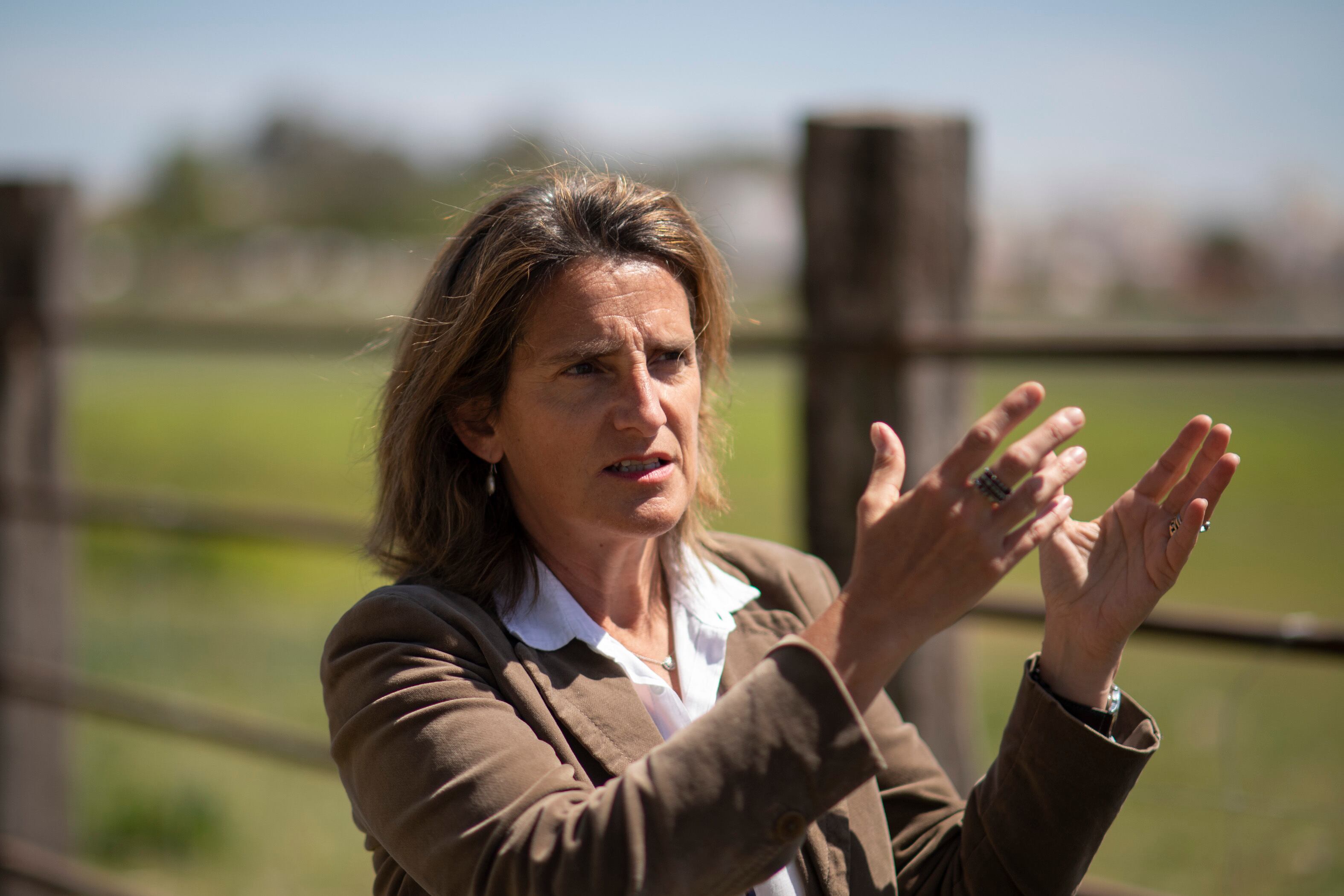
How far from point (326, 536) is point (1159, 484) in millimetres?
2369

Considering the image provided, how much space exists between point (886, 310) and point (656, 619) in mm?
925

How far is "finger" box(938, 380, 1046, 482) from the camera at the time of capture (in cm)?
122

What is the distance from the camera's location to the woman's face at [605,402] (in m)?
1.61

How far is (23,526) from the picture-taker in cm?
375

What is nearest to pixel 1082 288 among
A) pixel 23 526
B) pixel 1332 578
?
pixel 1332 578

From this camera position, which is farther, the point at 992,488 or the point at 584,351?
the point at 584,351

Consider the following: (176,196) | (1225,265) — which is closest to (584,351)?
(1225,265)

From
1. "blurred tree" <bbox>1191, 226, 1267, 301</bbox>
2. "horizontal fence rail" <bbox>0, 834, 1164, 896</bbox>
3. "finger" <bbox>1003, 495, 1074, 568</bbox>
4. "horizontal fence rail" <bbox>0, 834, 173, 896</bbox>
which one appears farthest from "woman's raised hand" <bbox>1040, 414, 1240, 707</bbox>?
"blurred tree" <bbox>1191, 226, 1267, 301</bbox>

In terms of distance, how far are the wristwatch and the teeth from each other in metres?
0.60

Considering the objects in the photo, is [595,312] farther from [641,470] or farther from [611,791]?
[611,791]

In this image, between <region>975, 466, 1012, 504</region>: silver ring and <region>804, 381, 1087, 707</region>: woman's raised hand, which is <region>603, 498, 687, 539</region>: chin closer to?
<region>804, 381, 1087, 707</region>: woman's raised hand

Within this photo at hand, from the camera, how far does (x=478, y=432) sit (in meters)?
1.74

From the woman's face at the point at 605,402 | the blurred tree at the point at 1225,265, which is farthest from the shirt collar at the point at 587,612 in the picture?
the blurred tree at the point at 1225,265

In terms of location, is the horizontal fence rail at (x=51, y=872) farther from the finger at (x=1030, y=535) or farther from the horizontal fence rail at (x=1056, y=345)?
the finger at (x=1030, y=535)
